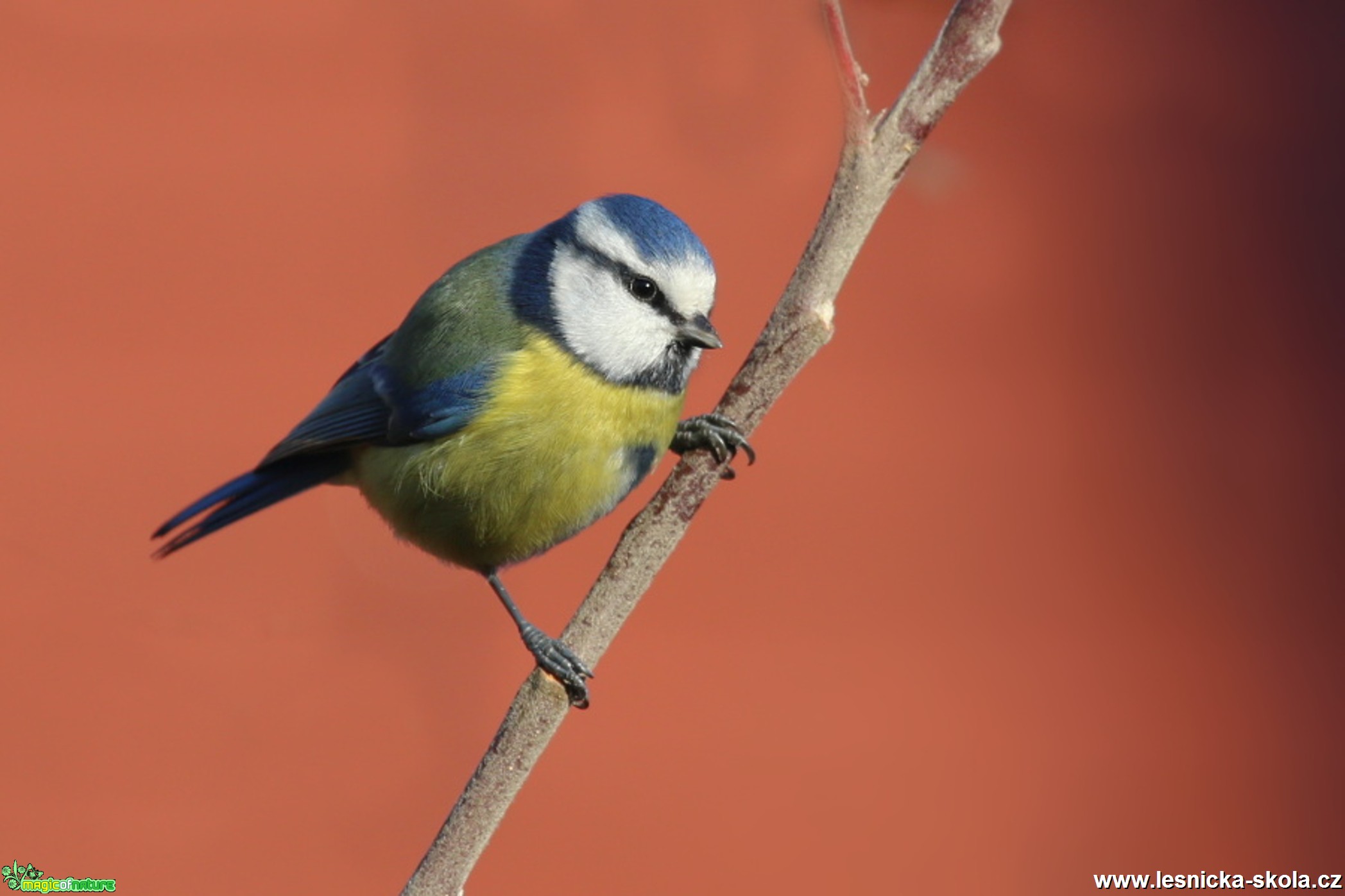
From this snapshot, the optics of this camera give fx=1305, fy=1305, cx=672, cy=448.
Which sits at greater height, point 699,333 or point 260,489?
point 699,333

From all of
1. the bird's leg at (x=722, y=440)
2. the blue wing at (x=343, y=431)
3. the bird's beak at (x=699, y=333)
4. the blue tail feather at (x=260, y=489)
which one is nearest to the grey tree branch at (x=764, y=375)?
the bird's leg at (x=722, y=440)

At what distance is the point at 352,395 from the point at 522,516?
290 millimetres

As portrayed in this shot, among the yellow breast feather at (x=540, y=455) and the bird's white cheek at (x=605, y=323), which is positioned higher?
the bird's white cheek at (x=605, y=323)

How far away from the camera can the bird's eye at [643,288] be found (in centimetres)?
121

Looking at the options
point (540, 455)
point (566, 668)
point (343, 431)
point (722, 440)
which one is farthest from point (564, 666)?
point (343, 431)

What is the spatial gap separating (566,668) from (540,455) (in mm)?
362

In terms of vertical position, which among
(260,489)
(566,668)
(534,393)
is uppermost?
(534,393)

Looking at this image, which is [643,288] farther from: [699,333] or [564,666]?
[564,666]

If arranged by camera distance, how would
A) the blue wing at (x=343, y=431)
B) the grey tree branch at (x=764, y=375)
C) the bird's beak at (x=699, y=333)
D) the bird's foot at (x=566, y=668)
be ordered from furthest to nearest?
the blue wing at (x=343, y=431)
the bird's beak at (x=699, y=333)
the bird's foot at (x=566, y=668)
the grey tree branch at (x=764, y=375)

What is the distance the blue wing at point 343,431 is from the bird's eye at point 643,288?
0.18m

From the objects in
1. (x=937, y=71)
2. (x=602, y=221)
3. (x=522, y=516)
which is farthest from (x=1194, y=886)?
(x=937, y=71)

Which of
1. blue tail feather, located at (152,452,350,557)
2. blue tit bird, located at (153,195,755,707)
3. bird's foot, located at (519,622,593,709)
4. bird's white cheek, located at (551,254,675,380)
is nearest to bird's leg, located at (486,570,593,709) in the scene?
bird's foot, located at (519,622,593,709)

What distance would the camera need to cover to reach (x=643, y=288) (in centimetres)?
123

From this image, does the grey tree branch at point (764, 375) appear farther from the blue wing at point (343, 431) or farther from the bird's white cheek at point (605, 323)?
the blue wing at point (343, 431)
